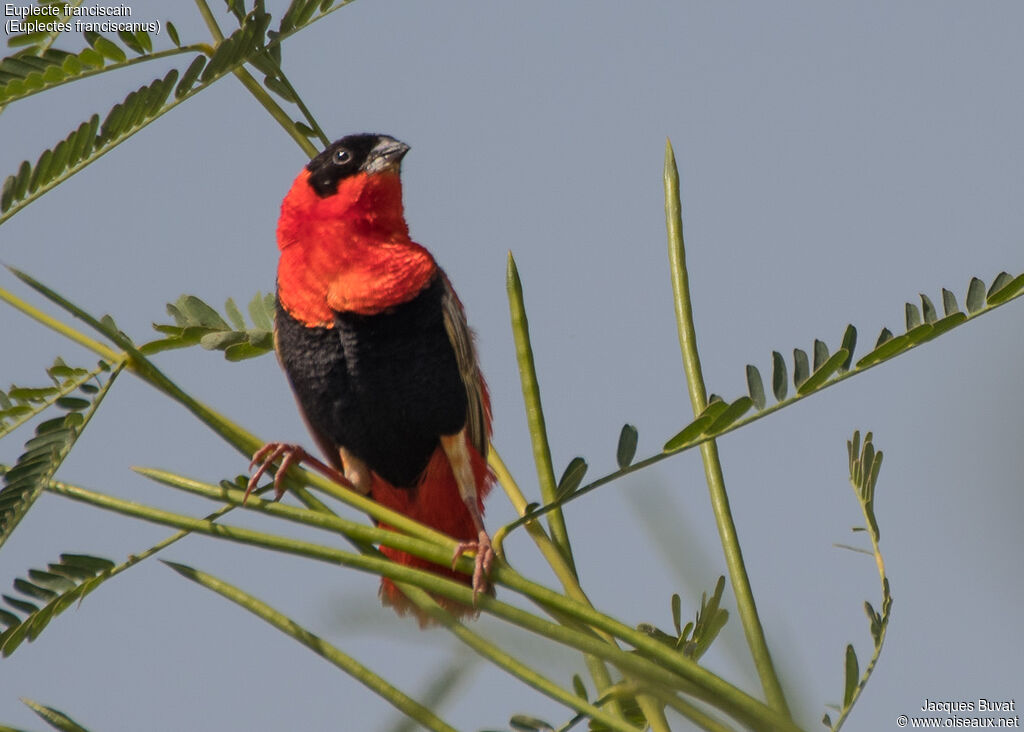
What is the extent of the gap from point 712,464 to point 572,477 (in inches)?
11.1

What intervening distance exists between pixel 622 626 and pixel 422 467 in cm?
262

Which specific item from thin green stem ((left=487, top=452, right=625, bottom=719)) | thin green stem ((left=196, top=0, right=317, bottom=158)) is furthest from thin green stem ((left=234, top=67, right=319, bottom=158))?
thin green stem ((left=487, top=452, right=625, bottom=719))

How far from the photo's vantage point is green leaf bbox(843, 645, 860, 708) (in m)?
1.76

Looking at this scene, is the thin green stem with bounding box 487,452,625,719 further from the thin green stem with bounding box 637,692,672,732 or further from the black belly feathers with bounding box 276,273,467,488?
the black belly feathers with bounding box 276,273,467,488

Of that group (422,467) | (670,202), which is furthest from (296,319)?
(670,202)

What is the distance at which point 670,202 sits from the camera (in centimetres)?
252

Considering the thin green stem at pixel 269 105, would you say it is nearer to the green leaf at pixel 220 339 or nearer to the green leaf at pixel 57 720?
the green leaf at pixel 220 339

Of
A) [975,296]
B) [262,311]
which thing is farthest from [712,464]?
[262,311]

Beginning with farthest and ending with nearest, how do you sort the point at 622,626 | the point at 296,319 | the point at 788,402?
the point at 296,319 < the point at 788,402 < the point at 622,626

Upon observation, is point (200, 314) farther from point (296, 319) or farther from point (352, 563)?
point (352, 563)

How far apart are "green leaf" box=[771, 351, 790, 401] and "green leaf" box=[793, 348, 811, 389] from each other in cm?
2

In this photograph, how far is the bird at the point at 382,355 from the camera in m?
3.92

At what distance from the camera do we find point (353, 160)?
14.4 ft

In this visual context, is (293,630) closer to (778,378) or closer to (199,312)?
(778,378)
